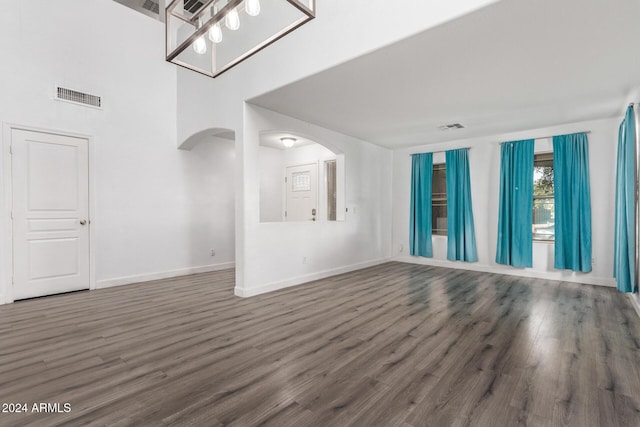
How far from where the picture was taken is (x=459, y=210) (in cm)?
623

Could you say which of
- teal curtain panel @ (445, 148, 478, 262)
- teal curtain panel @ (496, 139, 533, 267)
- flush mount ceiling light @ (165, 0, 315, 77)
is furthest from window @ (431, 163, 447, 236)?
flush mount ceiling light @ (165, 0, 315, 77)

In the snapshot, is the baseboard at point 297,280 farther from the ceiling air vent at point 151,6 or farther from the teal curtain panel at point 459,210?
the ceiling air vent at point 151,6

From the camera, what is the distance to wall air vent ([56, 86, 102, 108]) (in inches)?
173

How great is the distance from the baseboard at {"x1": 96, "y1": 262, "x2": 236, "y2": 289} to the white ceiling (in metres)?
3.42

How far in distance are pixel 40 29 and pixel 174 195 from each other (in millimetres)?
2842

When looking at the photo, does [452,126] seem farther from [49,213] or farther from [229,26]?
[49,213]

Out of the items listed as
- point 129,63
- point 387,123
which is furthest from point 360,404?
point 129,63

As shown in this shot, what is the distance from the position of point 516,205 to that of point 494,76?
300 cm

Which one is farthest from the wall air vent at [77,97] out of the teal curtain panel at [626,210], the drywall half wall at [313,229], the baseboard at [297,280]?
the teal curtain panel at [626,210]

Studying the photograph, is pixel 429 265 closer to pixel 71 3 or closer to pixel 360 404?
pixel 360 404

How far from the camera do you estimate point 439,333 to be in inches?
117

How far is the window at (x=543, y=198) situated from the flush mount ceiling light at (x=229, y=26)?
191 inches

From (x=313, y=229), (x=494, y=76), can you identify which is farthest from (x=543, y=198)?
(x=313, y=229)

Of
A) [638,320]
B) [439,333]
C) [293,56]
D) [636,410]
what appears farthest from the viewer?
[293,56]
